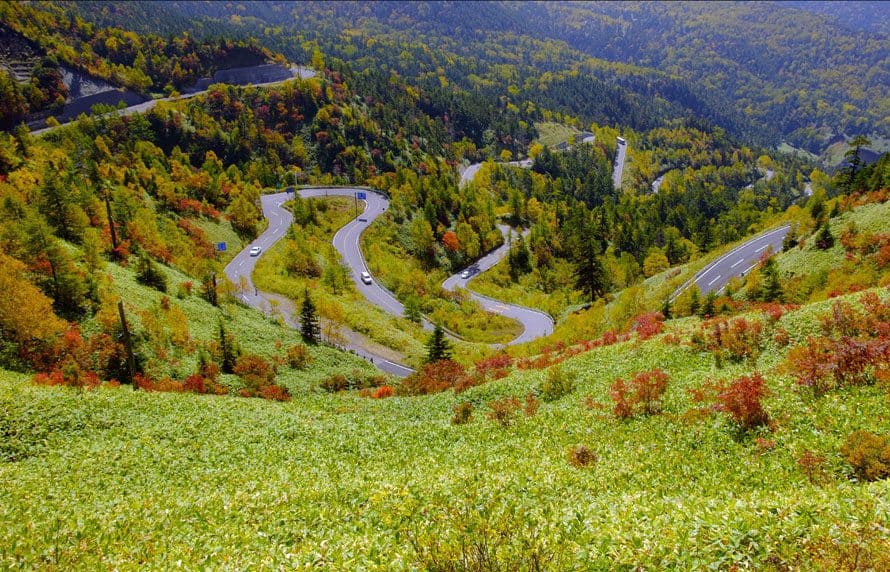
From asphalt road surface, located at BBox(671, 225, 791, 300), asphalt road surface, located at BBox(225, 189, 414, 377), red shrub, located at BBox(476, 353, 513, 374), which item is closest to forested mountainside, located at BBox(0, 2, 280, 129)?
asphalt road surface, located at BBox(225, 189, 414, 377)

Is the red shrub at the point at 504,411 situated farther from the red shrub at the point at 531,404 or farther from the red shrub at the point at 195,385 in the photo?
the red shrub at the point at 195,385

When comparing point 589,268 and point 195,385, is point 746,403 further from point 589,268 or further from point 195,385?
point 589,268

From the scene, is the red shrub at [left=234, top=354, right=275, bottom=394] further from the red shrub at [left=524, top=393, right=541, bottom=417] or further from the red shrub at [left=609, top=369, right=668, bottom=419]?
the red shrub at [left=609, top=369, right=668, bottom=419]

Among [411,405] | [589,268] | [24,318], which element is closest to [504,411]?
[411,405]

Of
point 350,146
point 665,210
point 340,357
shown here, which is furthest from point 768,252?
point 350,146

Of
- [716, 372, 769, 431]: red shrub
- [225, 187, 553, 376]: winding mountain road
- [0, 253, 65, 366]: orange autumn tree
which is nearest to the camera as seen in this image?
[716, 372, 769, 431]: red shrub

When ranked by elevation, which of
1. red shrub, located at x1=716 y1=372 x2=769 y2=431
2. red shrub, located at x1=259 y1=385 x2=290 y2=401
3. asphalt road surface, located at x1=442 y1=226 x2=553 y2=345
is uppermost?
red shrub, located at x1=716 y1=372 x2=769 y2=431

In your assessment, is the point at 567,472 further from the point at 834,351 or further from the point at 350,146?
the point at 350,146

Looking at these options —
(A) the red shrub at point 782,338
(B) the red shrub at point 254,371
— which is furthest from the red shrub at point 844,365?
(B) the red shrub at point 254,371
